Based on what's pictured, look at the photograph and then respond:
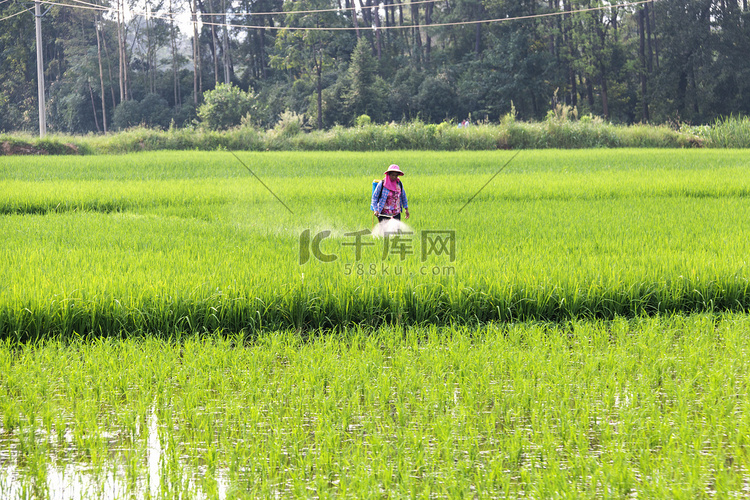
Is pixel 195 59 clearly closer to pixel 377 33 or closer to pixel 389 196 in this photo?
pixel 377 33

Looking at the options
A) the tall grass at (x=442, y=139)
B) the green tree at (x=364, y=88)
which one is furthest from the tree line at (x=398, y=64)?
the tall grass at (x=442, y=139)

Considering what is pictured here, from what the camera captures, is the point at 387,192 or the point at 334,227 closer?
the point at 387,192

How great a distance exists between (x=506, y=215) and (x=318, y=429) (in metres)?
5.42

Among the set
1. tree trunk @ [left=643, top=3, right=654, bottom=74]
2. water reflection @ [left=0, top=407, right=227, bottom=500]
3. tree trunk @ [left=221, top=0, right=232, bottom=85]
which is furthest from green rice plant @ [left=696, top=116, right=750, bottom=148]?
tree trunk @ [left=221, top=0, right=232, bottom=85]

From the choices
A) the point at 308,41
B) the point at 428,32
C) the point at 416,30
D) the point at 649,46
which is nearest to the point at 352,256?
the point at 308,41

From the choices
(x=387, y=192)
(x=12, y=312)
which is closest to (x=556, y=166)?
(x=387, y=192)

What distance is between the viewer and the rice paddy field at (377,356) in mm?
2371

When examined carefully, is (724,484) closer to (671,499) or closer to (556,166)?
(671,499)

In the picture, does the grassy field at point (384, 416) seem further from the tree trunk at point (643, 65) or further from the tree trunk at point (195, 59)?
the tree trunk at point (195, 59)

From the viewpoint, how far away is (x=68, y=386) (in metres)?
3.12

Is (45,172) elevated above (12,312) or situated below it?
above

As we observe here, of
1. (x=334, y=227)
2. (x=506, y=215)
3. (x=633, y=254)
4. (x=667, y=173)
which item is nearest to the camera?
(x=633, y=254)

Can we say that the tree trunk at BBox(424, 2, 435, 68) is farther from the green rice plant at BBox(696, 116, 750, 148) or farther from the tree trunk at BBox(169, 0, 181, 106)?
the green rice plant at BBox(696, 116, 750, 148)

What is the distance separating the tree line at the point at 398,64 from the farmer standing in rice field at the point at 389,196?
2489cm
